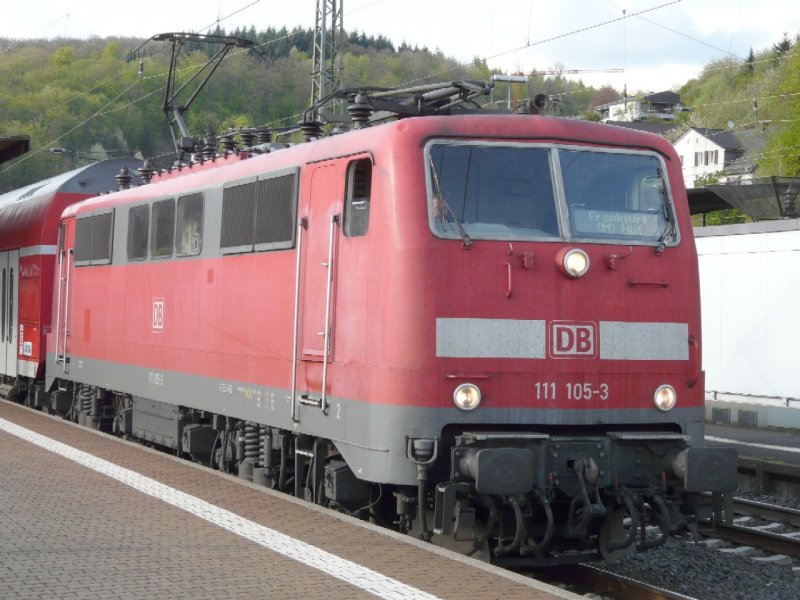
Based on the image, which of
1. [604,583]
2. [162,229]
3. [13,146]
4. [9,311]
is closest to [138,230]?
[162,229]

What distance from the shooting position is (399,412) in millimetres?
8805

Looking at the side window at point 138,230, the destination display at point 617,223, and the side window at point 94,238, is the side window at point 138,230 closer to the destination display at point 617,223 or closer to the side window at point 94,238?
the side window at point 94,238

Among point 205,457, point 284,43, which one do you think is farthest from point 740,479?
point 284,43

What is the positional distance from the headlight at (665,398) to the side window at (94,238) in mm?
8897

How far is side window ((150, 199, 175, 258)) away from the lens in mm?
13719

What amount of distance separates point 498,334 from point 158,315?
626 centimetres

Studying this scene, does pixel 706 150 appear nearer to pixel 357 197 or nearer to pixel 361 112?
pixel 361 112

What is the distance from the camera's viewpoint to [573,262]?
9086mm

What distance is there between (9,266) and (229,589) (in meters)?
16.4

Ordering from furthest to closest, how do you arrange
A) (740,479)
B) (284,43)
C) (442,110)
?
1. (284,43)
2. (740,479)
3. (442,110)

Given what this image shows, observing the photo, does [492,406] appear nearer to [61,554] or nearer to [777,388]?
[61,554]

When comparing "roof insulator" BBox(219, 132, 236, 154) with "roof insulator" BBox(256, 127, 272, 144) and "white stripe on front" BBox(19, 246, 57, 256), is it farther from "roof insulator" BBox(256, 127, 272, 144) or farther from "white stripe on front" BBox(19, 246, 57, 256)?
"white stripe on front" BBox(19, 246, 57, 256)

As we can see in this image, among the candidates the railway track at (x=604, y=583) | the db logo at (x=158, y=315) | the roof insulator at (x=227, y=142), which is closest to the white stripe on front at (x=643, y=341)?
the railway track at (x=604, y=583)

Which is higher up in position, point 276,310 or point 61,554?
point 276,310
